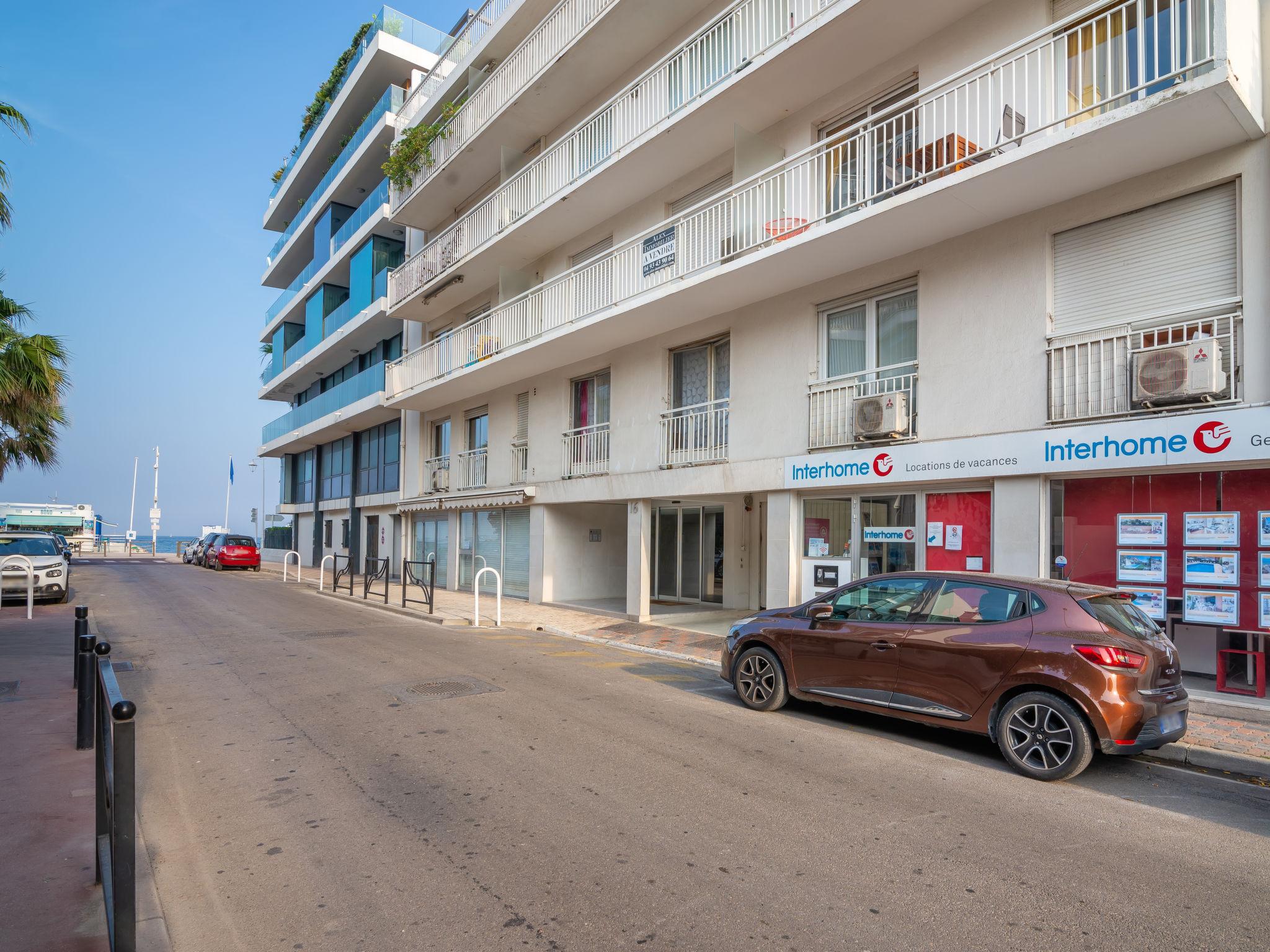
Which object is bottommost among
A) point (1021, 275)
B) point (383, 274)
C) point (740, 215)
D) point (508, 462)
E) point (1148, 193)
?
point (508, 462)

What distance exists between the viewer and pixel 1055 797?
5301 mm

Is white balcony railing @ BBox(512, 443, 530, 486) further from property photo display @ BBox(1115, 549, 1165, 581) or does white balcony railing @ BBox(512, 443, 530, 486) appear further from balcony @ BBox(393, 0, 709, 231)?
property photo display @ BBox(1115, 549, 1165, 581)

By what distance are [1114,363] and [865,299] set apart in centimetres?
374

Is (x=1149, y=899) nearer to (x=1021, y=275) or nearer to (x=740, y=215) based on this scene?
(x=1021, y=275)

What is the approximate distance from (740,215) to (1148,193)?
5937 mm

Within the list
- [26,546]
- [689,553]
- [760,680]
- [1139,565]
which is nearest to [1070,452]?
[1139,565]

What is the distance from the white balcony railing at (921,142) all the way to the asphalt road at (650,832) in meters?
6.53

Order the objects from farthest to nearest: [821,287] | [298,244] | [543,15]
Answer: [298,244] → [543,15] → [821,287]

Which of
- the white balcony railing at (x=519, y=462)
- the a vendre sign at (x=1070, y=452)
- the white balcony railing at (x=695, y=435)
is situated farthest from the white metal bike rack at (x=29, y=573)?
the a vendre sign at (x=1070, y=452)

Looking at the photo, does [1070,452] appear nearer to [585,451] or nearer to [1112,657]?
[1112,657]

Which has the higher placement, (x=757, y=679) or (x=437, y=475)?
(x=437, y=475)

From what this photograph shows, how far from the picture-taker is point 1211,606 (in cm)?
795

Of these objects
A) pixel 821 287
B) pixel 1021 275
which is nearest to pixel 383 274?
pixel 821 287

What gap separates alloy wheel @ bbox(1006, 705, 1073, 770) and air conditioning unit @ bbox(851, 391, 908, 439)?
5010 mm
